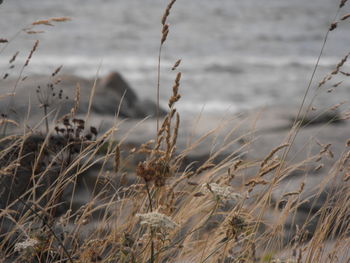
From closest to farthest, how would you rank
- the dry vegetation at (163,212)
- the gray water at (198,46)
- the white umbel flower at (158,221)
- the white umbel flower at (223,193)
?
the white umbel flower at (158,221) → the white umbel flower at (223,193) → the dry vegetation at (163,212) → the gray water at (198,46)

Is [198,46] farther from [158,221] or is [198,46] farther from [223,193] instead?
[158,221]

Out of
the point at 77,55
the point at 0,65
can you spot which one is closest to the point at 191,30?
the point at 77,55

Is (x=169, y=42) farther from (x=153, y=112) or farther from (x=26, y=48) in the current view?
(x=153, y=112)

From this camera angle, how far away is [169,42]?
17.1m

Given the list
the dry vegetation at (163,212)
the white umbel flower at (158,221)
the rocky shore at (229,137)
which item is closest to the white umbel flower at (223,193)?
the dry vegetation at (163,212)

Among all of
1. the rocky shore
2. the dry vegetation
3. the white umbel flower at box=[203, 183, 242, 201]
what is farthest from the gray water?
the white umbel flower at box=[203, 183, 242, 201]

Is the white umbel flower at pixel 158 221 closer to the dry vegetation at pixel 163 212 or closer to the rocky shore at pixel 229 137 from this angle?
the dry vegetation at pixel 163 212

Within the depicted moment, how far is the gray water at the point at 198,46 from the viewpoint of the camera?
40.4 ft

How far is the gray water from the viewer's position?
12.3 m

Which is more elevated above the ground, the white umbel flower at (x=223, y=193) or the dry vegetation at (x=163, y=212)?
the white umbel flower at (x=223, y=193)

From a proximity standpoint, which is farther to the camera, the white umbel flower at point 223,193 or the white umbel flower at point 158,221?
the white umbel flower at point 223,193

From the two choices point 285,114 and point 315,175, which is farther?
point 285,114

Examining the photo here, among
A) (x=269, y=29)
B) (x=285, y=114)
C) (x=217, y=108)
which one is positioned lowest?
(x=269, y=29)

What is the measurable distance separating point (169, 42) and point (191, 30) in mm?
2947
